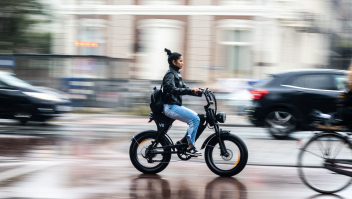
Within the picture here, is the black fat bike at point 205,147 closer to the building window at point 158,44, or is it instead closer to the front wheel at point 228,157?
the front wheel at point 228,157

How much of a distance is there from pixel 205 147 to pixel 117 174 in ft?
4.06

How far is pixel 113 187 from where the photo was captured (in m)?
5.80

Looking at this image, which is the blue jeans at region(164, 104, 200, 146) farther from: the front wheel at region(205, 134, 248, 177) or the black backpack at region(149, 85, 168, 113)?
the front wheel at region(205, 134, 248, 177)

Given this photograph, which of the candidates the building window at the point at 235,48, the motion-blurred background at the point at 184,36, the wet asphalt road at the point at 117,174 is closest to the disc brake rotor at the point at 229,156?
the wet asphalt road at the point at 117,174

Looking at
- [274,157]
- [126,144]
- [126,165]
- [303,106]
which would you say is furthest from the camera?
[303,106]

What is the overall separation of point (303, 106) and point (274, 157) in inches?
111

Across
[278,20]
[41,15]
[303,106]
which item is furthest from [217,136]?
[41,15]

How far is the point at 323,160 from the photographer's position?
18.4 feet

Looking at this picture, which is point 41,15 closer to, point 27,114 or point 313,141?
point 27,114

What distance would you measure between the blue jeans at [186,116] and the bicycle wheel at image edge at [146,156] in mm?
381

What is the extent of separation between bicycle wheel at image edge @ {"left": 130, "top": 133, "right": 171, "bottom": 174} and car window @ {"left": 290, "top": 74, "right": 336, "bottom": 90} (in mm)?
5206

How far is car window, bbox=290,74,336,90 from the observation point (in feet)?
35.4

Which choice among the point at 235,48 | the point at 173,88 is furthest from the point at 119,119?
the point at 173,88

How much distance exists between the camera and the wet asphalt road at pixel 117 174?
18.3 ft
